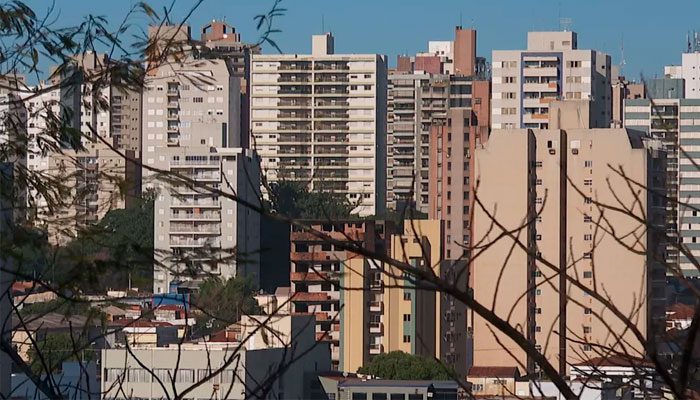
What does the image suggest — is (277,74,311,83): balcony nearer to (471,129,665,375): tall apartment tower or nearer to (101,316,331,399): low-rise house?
(471,129,665,375): tall apartment tower

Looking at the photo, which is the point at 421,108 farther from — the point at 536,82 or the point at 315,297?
the point at 315,297

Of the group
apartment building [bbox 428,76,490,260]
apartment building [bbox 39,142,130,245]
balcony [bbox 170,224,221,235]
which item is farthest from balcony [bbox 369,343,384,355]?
apartment building [bbox 39,142,130,245]

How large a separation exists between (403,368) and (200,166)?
11590 millimetres

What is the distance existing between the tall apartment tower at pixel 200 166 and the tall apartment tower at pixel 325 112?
178 cm

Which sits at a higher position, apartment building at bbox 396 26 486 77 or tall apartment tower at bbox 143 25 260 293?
apartment building at bbox 396 26 486 77

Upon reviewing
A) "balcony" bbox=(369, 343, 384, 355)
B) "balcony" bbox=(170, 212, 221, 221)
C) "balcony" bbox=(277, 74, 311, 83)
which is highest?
"balcony" bbox=(277, 74, 311, 83)

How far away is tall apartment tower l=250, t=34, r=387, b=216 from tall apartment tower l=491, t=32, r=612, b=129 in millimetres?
3862

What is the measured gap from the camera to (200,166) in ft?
92.9

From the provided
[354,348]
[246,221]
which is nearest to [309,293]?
[354,348]

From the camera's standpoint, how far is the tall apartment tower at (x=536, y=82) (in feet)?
122

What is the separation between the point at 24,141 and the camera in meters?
2.69

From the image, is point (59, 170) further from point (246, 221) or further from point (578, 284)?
point (246, 221)

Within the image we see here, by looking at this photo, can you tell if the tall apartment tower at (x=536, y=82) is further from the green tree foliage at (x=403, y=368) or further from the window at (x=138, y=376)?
the window at (x=138, y=376)

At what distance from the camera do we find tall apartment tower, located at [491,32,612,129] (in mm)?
37094
